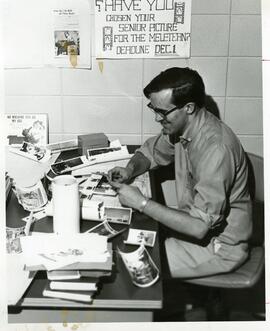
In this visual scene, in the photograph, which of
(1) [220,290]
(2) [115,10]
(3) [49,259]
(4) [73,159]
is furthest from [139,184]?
(2) [115,10]

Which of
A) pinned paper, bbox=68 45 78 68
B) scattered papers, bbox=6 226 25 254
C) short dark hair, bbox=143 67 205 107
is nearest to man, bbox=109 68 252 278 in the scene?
short dark hair, bbox=143 67 205 107

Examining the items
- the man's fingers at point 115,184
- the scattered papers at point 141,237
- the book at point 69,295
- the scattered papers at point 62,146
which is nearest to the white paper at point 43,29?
the scattered papers at point 62,146

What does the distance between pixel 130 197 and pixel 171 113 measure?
34 centimetres

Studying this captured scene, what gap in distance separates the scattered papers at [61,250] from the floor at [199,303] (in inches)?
14.3

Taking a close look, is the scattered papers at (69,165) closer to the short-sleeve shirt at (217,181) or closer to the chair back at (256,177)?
the short-sleeve shirt at (217,181)

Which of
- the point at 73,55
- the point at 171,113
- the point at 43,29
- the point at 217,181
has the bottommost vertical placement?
the point at 217,181

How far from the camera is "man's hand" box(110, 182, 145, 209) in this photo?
136 centimetres

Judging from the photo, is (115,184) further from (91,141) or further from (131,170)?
(91,141)

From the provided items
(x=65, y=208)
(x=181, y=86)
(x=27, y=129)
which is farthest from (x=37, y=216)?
(x=27, y=129)

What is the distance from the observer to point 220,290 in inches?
61.6

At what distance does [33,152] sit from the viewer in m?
1.89

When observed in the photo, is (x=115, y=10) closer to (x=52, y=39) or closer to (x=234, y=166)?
(x=52, y=39)

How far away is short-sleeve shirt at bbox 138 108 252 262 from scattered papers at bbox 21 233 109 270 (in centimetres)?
35

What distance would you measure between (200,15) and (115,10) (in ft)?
1.24
